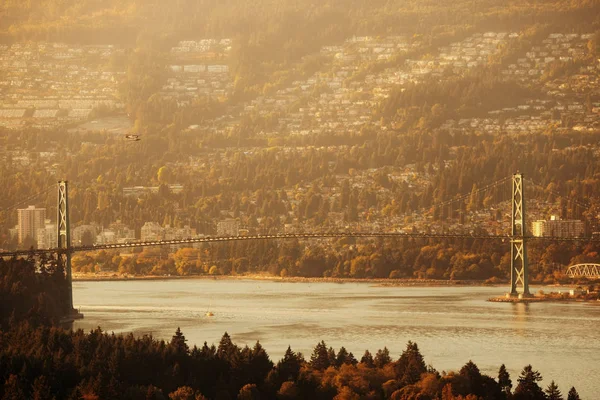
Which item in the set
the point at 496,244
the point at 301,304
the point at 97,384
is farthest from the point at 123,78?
the point at 97,384

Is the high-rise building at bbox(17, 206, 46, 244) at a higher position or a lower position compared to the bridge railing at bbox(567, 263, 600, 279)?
higher

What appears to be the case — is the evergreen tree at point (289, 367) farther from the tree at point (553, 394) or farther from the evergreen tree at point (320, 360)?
the tree at point (553, 394)

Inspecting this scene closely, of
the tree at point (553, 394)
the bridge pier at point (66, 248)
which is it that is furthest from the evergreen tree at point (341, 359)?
the bridge pier at point (66, 248)

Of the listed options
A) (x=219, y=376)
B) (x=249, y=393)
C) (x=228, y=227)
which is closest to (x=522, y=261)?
(x=219, y=376)

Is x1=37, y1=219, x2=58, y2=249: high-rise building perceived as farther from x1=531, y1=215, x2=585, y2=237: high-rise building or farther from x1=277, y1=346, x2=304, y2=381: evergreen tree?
x1=277, y1=346, x2=304, y2=381: evergreen tree

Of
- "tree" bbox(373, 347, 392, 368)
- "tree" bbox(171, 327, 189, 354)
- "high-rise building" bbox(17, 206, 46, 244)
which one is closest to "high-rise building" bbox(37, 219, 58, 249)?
"high-rise building" bbox(17, 206, 46, 244)

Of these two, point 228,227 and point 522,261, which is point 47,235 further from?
point 522,261
